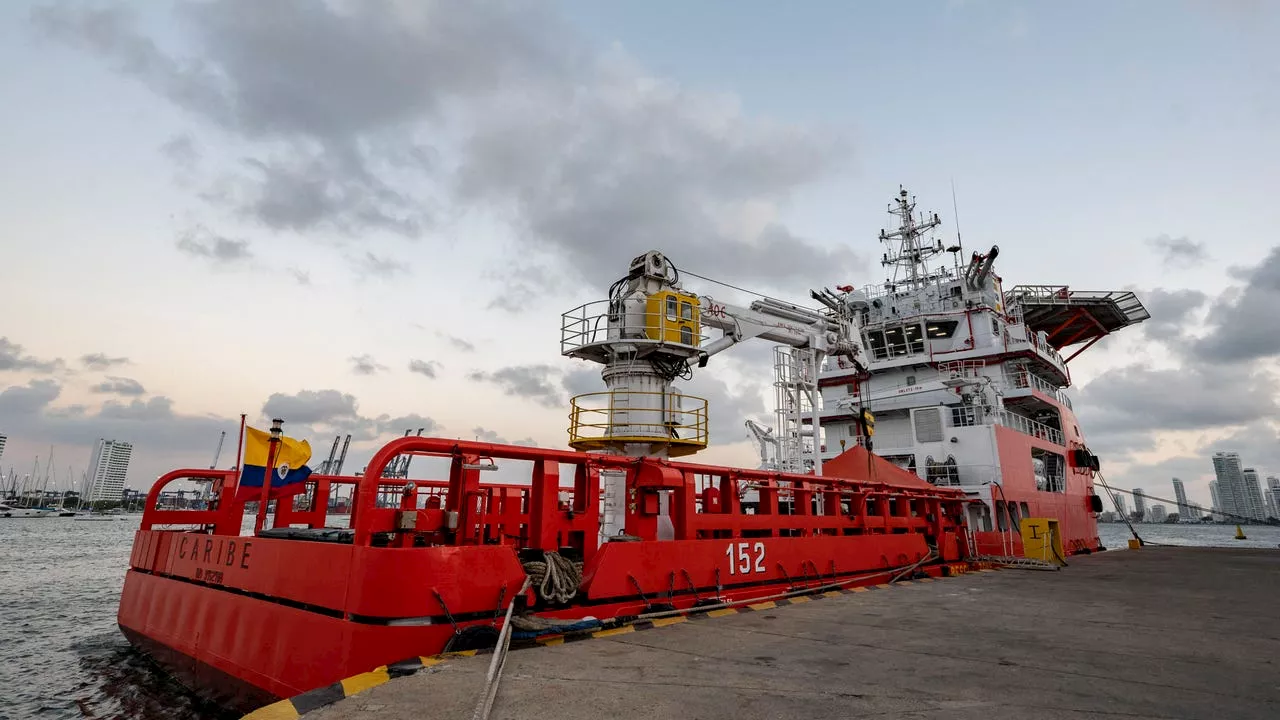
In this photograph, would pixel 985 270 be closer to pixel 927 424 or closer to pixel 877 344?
pixel 877 344

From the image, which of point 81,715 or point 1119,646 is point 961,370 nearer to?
point 1119,646

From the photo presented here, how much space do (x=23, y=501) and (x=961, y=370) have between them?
235 meters

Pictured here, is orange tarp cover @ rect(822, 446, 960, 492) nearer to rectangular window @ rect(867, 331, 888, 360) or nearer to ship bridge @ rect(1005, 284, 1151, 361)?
rectangular window @ rect(867, 331, 888, 360)

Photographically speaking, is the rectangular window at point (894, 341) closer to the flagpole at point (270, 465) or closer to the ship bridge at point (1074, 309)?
the ship bridge at point (1074, 309)

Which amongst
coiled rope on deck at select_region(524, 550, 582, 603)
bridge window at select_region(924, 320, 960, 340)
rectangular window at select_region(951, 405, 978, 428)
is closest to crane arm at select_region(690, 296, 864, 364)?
rectangular window at select_region(951, 405, 978, 428)

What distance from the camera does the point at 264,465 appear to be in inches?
413

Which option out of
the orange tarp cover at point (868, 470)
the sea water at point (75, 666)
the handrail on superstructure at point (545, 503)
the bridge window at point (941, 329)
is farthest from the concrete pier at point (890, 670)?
the bridge window at point (941, 329)

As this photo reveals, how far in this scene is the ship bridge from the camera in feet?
105

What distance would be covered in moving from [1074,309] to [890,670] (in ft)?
113

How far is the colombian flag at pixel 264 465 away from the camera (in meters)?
10.4

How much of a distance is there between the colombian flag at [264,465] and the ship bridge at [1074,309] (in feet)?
103

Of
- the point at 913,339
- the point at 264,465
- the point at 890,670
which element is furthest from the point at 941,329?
the point at 264,465

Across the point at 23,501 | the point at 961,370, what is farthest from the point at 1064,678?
the point at 23,501

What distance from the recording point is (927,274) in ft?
105
